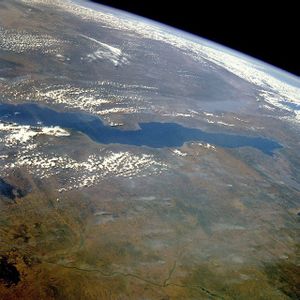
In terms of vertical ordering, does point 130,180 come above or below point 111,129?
below

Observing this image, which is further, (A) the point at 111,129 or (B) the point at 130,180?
(A) the point at 111,129

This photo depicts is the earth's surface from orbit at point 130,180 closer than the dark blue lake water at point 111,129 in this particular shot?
Yes

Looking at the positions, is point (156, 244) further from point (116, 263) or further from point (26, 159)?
point (26, 159)

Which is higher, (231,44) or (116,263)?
(231,44)

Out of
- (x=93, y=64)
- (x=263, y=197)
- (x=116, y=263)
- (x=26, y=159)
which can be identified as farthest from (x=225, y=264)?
(x=93, y=64)

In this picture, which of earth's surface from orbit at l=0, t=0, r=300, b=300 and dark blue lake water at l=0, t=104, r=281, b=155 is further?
dark blue lake water at l=0, t=104, r=281, b=155
